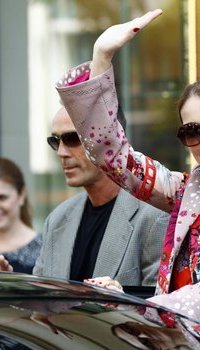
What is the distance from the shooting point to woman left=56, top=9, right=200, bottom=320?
4.11 m

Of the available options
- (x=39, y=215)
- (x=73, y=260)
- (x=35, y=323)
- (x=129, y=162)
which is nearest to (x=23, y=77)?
(x=39, y=215)

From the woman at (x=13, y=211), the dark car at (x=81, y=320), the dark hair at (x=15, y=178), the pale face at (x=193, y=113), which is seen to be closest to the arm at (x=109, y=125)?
the pale face at (x=193, y=113)

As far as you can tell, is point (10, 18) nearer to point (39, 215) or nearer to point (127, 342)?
point (39, 215)

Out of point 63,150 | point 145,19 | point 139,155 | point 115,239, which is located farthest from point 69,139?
point 145,19

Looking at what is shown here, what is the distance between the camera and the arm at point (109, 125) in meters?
4.13

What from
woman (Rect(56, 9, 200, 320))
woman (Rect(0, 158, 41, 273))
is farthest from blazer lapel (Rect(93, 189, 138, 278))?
woman (Rect(0, 158, 41, 273))

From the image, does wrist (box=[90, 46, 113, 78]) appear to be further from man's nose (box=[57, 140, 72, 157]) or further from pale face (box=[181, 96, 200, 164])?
man's nose (box=[57, 140, 72, 157])

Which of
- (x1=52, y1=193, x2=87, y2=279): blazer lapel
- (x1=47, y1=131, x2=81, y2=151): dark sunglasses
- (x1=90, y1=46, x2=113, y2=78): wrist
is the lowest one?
(x1=52, y1=193, x2=87, y2=279): blazer lapel

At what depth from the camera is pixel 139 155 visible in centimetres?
444

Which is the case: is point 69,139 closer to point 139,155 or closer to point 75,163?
point 75,163

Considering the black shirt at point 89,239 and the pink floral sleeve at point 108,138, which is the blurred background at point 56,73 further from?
the pink floral sleeve at point 108,138

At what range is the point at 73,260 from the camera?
555 centimetres

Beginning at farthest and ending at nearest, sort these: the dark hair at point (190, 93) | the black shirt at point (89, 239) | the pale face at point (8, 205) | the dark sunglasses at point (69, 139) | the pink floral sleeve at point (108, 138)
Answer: the pale face at point (8, 205)
the dark sunglasses at point (69, 139)
the black shirt at point (89, 239)
the dark hair at point (190, 93)
the pink floral sleeve at point (108, 138)

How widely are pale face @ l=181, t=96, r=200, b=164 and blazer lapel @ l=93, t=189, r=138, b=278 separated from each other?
→ 1.19 metres
